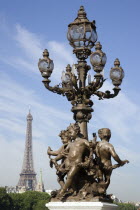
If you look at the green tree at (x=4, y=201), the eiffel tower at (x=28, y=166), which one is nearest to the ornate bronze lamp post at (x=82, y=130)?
the green tree at (x=4, y=201)

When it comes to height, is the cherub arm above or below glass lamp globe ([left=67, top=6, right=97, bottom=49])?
below

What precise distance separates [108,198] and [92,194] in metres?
0.70

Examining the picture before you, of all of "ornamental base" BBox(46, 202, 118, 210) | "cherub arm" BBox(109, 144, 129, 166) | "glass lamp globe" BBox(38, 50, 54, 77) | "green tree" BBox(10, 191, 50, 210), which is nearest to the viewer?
"ornamental base" BBox(46, 202, 118, 210)

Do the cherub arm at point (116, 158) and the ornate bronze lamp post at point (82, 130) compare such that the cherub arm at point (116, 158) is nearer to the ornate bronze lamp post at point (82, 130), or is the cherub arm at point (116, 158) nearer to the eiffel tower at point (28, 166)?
the ornate bronze lamp post at point (82, 130)

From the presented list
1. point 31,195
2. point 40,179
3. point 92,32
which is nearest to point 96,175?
point 92,32

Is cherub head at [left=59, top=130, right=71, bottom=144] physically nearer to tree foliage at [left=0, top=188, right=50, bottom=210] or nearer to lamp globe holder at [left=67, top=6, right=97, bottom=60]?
lamp globe holder at [left=67, top=6, right=97, bottom=60]

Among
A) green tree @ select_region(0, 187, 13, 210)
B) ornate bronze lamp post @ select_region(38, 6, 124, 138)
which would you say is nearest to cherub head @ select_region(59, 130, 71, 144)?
ornate bronze lamp post @ select_region(38, 6, 124, 138)

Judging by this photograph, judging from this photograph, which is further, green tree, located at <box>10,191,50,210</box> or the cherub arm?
green tree, located at <box>10,191,50,210</box>

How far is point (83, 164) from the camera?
1305 centimetres

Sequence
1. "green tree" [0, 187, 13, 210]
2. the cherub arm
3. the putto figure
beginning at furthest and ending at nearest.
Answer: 1. "green tree" [0, 187, 13, 210]
2. the cherub arm
3. the putto figure

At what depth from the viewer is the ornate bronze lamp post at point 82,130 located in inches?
520

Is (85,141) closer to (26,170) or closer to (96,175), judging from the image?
(96,175)

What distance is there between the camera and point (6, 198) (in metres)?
91.0

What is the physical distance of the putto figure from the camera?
13.1 m
